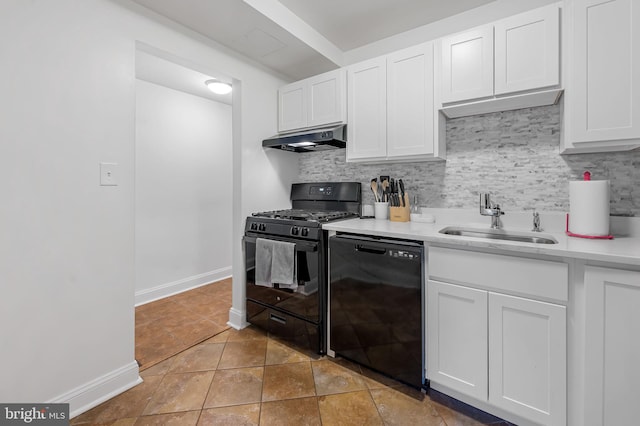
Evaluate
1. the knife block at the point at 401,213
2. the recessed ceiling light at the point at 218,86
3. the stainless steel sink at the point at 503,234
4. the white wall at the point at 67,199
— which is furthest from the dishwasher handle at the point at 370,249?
the recessed ceiling light at the point at 218,86

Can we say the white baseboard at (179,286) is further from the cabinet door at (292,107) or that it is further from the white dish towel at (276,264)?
the cabinet door at (292,107)

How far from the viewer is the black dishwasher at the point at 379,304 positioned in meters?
1.57

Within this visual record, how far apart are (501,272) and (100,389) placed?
2278 millimetres

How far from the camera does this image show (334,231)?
6.32ft

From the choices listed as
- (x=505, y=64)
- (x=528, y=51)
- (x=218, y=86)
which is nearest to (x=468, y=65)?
(x=505, y=64)

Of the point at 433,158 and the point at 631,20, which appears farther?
the point at 433,158

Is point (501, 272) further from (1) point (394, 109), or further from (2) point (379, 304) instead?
(1) point (394, 109)

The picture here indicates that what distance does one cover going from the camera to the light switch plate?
1.58m

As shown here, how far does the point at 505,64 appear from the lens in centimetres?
163

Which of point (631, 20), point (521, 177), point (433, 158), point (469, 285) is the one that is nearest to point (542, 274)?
point (469, 285)

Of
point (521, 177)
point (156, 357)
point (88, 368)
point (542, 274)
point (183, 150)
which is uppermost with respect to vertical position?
point (183, 150)

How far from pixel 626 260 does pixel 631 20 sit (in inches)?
46.7

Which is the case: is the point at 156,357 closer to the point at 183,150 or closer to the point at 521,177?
the point at 183,150

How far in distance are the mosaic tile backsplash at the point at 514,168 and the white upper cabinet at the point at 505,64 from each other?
0.50 feet
